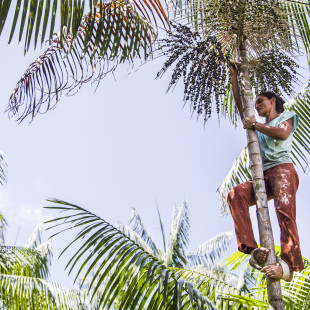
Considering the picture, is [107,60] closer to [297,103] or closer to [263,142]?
[263,142]

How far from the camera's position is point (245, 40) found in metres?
3.60

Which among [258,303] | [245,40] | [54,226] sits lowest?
[258,303]

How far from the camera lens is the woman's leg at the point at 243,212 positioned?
298cm

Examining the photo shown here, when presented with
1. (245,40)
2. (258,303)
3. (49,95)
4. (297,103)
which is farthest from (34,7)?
(297,103)

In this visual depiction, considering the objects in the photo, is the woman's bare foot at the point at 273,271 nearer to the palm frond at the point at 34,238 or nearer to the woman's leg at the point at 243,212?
the woman's leg at the point at 243,212

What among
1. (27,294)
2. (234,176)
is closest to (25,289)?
(27,294)

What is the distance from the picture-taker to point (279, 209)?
303 cm

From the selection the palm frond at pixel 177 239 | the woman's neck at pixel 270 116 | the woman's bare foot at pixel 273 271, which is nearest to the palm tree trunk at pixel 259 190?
the woman's bare foot at pixel 273 271

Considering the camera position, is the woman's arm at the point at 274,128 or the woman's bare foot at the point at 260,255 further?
the woman's arm at the point at 274,128

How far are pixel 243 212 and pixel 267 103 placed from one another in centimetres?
84

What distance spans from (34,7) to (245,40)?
63.3 inches

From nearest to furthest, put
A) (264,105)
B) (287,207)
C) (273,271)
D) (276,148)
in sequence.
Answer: (273,271)
(287,207)
(276,148)
(264,105)

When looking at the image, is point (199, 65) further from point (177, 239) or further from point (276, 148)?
point (177, 239)

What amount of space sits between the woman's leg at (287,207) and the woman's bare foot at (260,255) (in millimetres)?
197
